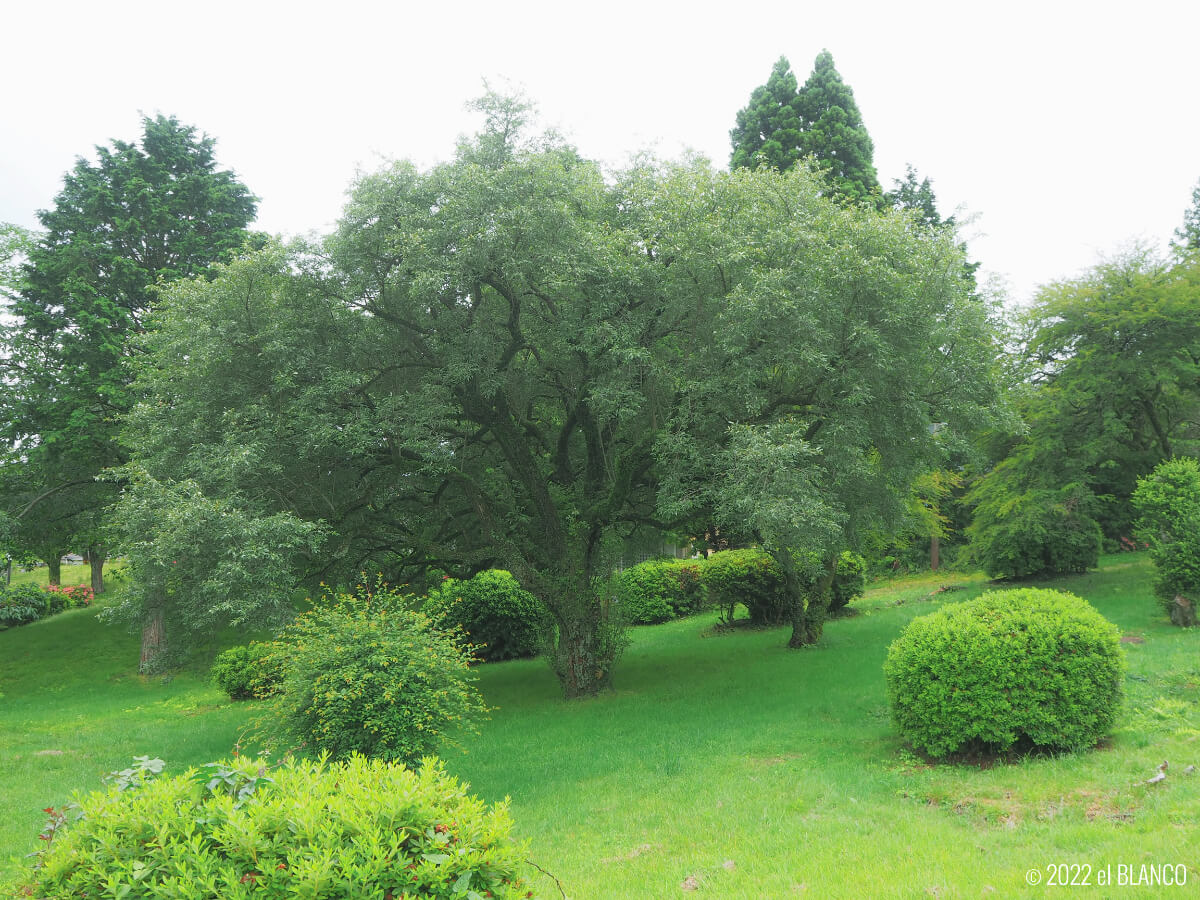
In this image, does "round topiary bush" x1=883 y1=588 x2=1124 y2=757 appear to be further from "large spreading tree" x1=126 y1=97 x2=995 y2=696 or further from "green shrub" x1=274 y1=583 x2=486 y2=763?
"green shrub" x1=274 y1=583 x2=486 y2=763

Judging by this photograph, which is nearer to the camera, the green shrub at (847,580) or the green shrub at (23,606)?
the green shrub at (847,580)

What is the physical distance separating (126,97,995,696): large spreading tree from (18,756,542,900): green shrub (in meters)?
5.48

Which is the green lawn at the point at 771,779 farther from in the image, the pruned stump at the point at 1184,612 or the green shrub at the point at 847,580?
the green shrub at the point at 847,580

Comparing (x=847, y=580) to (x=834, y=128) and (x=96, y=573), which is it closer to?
(x=834, y=128)

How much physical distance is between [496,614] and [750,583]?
616 centimetres

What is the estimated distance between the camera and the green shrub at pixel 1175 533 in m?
12.1

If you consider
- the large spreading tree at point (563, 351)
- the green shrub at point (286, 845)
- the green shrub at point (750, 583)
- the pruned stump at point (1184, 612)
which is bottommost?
the pruned stump at point (1184, 612)

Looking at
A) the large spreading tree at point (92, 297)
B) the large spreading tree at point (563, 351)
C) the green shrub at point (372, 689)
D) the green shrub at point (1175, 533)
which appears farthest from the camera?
the large spreading tree at point (92, 297)

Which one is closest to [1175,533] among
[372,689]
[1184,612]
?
[1184,612]

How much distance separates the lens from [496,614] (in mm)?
17547

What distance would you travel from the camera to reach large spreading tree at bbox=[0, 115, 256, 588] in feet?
61.1

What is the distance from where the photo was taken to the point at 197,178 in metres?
21.4

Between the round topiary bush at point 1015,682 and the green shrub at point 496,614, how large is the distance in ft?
37.5

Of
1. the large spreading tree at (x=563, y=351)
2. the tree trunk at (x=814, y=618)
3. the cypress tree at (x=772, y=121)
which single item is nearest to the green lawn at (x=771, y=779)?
the tree trunk at (x=814, y=618)
